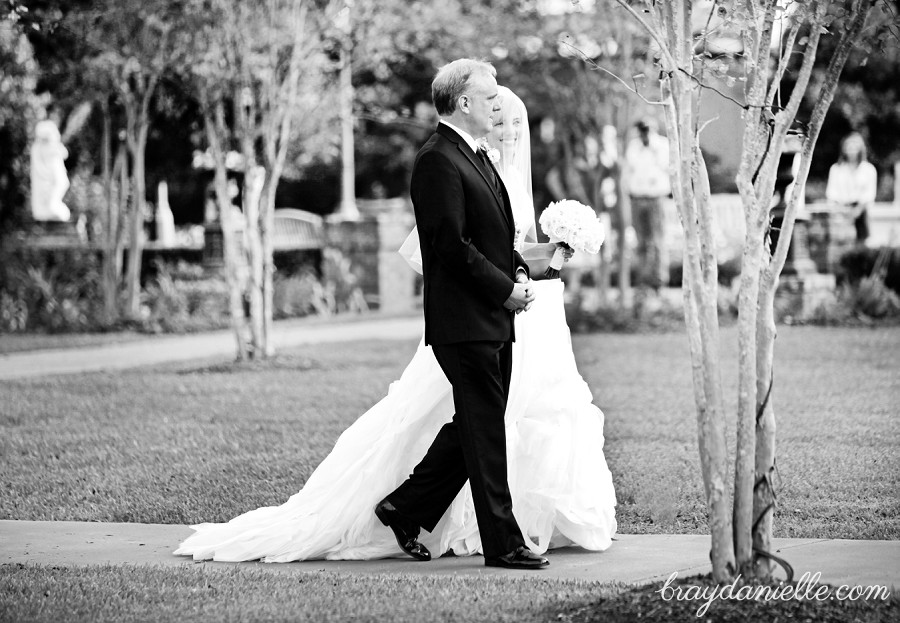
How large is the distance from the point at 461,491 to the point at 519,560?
585mm

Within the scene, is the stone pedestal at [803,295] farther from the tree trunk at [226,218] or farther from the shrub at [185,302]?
the shrub at [185,302]

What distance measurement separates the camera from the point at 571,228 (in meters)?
5.76

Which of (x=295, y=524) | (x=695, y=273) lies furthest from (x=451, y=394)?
(x=695, y=273)

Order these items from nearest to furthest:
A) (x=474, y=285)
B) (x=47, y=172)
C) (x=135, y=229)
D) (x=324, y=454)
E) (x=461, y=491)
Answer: (x=474, y=285) → (x=461, y=491) → (x=324, y=454) → (x=135, y=229) → (x=47, y=172)

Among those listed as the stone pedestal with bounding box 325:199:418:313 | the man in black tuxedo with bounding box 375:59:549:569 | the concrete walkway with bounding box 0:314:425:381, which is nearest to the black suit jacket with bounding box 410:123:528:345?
the man in black tuxedo with bounding box 375:59:549:569

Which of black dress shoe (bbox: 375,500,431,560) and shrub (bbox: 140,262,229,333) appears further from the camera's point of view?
shrub (bbox: 140,262,229,333)

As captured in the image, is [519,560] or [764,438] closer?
[764,438]

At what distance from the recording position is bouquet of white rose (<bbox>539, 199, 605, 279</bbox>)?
18.9ft

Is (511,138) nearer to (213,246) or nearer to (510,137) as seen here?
(510,137)

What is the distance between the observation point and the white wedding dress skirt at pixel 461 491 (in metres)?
5.72

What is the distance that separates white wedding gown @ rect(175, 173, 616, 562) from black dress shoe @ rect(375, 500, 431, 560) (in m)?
0.12

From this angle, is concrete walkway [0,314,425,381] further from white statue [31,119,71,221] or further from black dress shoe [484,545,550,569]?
black dress shoe [484,545,550,569]

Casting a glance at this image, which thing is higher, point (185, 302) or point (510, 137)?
point (510, 137)

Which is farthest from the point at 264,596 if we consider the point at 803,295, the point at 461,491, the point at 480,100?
the point at 803,295
